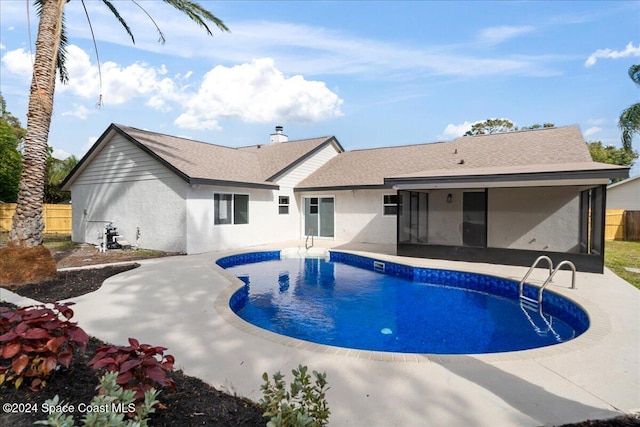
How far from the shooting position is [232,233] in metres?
14.2

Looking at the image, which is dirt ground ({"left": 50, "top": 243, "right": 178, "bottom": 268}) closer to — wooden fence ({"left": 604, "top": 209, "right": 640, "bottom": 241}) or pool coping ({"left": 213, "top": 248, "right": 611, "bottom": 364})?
pool coping ({"left": 213, "top": 248, "right": 611, "bottom": 364})

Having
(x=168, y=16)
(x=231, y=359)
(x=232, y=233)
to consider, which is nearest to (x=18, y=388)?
(x=231, y=359)

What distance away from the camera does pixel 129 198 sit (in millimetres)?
14469

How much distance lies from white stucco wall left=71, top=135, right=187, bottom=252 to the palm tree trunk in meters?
4.44

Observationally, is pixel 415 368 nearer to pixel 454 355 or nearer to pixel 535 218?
pixel 454 355

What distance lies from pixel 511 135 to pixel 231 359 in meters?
16.9

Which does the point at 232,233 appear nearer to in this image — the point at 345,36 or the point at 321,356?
the point at 345,36

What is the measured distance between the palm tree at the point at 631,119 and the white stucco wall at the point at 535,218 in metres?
12.9

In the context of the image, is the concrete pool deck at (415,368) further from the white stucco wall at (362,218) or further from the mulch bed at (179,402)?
the white stucco wall at (362,218)

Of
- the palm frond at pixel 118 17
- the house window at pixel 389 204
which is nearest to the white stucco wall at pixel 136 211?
the palm frond at pixel 118 17

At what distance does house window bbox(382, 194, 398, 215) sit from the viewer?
51.5 feet

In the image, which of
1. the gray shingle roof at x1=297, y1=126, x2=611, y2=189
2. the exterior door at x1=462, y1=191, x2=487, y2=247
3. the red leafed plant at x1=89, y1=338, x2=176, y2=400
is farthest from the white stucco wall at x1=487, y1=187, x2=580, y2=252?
the red leafed plant at x1=89, y1=338, x2=176, y2=400

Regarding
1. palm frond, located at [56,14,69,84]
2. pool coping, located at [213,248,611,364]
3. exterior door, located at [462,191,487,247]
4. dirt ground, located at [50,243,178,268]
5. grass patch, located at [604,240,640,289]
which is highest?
palm frond, located at [56,14,69,84]

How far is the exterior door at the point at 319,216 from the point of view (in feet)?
57.1
